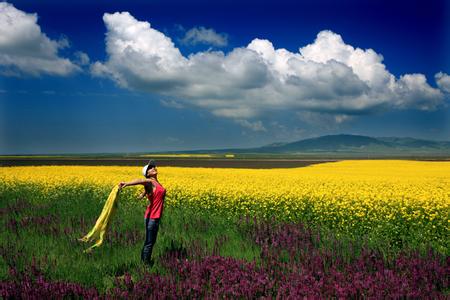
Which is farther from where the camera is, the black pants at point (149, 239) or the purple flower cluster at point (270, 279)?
the black pants at point (149, 239)

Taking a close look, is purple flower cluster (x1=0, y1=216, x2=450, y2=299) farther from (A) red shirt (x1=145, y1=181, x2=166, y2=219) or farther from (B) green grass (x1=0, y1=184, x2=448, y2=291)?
(A) red shirt (x1=145, y1=181, x2=166, y2=219)

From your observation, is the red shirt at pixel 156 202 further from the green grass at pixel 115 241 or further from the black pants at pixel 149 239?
the green grass at pixel 115 241

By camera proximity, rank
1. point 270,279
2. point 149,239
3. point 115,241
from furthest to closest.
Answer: point 115,241 → point 149,239 → point 270,279

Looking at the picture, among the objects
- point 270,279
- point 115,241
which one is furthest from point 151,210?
point 270,279

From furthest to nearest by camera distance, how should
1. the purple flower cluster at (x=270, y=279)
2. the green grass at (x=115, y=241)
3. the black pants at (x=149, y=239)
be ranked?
the black pants at (x=149, y=239) → the green grass at (x=115, y=241) → the purple flower cluster at (x=270, y=279)

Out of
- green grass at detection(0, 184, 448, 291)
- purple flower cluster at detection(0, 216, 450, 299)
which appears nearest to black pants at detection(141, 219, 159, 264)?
green grass at detection(0, 184, 448, 291)

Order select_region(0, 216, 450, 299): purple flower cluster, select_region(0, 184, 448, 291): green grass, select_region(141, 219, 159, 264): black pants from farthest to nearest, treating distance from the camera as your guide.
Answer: select_region(141, 219, 159, 264): black pants, select_region(0, 184, 448, 291): green grass, select_region(0, 216, 450, 299): purple flower cluster

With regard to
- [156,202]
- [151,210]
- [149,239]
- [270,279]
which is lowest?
[270,279]

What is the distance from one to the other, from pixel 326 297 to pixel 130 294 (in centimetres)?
226

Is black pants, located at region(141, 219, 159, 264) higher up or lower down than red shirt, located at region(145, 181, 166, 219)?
lower down

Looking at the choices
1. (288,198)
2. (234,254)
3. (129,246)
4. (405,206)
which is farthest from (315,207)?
(129,246)

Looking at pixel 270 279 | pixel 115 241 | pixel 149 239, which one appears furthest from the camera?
pixel 115 241

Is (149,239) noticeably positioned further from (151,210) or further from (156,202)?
(156,202)

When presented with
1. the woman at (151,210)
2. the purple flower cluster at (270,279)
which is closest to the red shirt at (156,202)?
the woman at (151,210)
